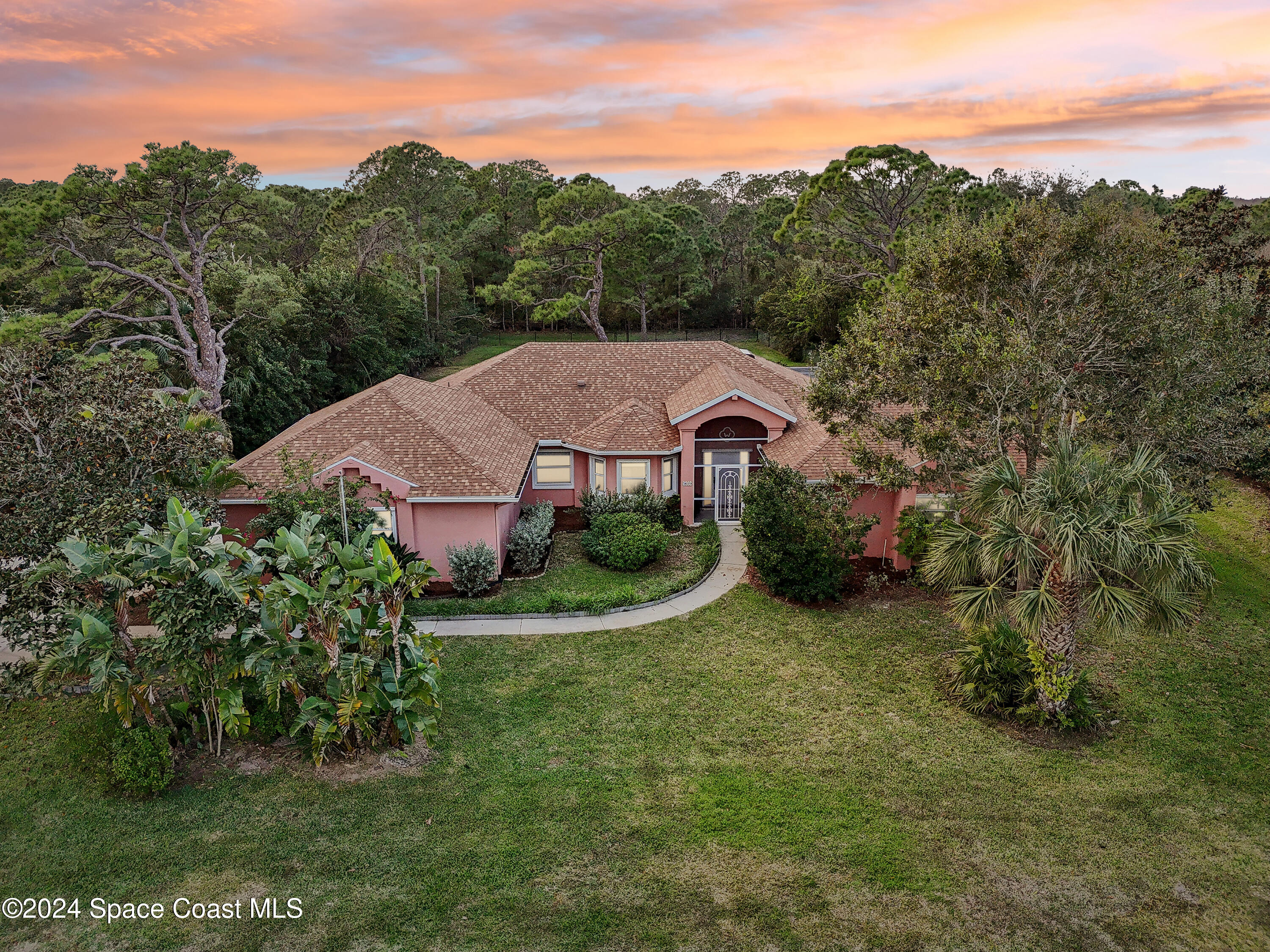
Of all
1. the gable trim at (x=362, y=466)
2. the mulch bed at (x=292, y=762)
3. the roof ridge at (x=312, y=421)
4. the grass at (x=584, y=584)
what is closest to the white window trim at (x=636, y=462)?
the grass at (x=584, y=584)

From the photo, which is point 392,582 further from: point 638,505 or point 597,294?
point 597,294

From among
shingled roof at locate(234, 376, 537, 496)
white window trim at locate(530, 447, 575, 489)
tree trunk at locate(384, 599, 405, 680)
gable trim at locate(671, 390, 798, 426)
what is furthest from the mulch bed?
gable trim at locate(671, 390, 798, 426)

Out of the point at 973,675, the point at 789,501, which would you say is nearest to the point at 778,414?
the point at 789,501

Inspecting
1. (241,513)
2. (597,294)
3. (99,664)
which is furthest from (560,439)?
(597,294)

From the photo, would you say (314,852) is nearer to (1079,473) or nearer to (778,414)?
(1079,473)

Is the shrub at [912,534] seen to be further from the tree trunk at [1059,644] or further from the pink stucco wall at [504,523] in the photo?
the pink stucco wall at [504,523]

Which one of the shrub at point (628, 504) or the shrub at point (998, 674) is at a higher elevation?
the shrub at point (628, 504)


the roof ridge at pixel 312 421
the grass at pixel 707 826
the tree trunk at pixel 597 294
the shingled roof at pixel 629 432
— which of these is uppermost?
the tree trunk at pixel 597 294
